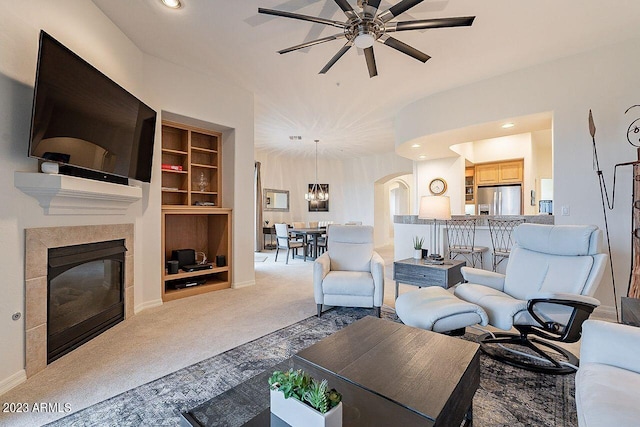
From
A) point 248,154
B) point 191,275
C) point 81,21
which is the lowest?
point 191,275

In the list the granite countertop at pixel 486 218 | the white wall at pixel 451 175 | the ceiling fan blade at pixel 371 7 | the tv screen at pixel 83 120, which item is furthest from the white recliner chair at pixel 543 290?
the white wall at pixel 451 175

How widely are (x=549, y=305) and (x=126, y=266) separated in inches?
152

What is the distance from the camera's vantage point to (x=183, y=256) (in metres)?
4.04

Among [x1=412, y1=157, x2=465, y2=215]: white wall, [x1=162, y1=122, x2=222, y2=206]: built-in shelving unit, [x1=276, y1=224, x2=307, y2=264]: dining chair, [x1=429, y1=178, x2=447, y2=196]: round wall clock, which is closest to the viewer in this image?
[x1=162, y1=122, x2=222, y2=206]: built-in shelving unit

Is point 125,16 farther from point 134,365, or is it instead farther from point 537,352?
point 537,352

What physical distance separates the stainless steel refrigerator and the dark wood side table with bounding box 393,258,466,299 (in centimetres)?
419

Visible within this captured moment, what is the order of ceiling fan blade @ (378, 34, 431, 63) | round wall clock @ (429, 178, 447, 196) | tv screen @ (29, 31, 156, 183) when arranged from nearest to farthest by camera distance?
tv screen @ (29, 31, 156, 183), ceiling fan blade @ (378, 34, 431, 63), round wall clock @ (429, 178, 447, 196)

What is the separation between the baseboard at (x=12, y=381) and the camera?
1.81m

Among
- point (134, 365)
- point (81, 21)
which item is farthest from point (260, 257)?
point (81, 21)

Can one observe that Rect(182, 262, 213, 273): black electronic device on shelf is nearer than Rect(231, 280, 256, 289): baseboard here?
Yes

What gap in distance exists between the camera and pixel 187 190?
13.5 ft

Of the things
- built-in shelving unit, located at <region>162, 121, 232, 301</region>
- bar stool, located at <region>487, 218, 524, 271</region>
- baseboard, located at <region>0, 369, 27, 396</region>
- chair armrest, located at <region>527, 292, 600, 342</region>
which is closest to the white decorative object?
baseboard, located at <region>0, 369, 27, 396</region>

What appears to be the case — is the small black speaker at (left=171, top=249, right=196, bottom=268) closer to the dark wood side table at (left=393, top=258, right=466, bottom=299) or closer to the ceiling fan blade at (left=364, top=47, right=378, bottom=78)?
the dark wood side table at (left=393, top=258, right=466, bottom=299)

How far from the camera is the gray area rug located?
1543mm
